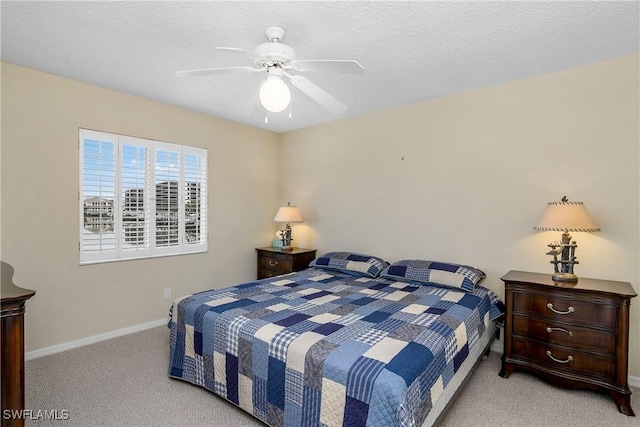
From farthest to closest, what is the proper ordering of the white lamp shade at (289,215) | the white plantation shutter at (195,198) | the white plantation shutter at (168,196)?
the white lamp shade at (289,215) < the white plantation shutter at (195,198) < the white plantation shutter at (168,196)

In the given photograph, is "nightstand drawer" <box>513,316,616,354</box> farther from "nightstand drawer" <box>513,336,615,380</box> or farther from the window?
the window

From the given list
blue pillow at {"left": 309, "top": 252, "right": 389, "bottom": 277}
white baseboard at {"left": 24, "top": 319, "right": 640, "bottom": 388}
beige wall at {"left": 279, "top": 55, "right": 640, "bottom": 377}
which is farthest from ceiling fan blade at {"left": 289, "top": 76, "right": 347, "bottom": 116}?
white baseboard at {"left": 24, "top": 319, "right": 640, "bottom": 388}

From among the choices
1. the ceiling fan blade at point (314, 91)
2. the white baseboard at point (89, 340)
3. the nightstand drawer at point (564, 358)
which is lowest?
the white baseboard at point (89, 340)

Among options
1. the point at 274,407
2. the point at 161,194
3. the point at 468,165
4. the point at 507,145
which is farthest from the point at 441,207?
the point at 161,194

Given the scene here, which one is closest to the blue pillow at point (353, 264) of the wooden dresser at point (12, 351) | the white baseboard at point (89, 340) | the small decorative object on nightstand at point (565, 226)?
the small decorative object on nightstand at point (565, 226)

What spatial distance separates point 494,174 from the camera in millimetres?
3129

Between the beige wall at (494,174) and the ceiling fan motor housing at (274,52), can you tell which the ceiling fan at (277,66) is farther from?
the beige wall at (494,174)

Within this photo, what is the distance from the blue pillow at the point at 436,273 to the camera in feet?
9.52

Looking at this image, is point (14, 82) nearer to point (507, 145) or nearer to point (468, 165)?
point (468, 165)

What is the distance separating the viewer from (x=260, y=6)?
6.30ft

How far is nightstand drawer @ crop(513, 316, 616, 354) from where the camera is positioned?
225cm

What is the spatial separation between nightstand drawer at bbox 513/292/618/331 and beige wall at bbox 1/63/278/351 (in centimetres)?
336

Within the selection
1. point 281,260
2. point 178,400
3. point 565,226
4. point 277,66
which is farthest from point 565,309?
point 281,260

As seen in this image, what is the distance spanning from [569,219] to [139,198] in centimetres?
393
